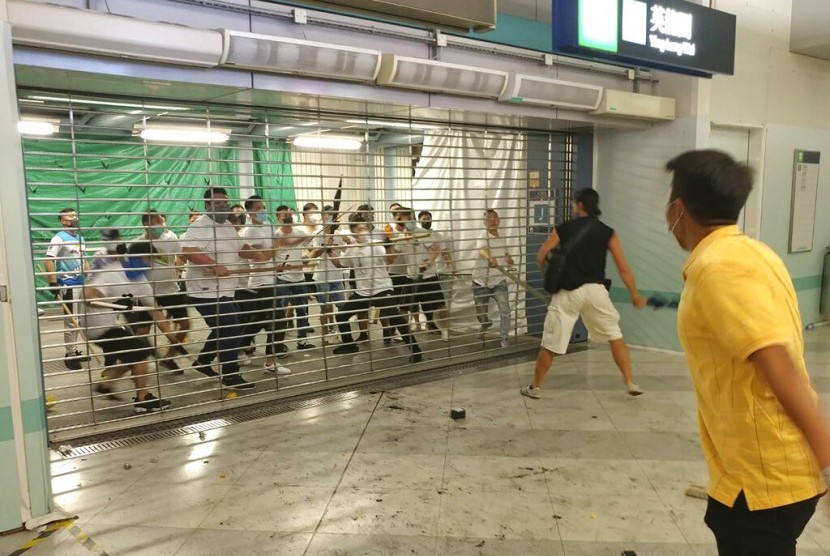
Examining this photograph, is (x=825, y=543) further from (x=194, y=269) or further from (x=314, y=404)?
(x=194, y=269)

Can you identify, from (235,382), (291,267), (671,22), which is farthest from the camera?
(291,267)

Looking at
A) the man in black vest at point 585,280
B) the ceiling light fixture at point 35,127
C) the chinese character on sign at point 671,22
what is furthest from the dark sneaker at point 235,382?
the chinese character on sign at point 671,22

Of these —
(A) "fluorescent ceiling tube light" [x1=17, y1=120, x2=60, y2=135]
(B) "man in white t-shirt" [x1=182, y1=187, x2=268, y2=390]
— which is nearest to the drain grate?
(B) "man in white t-shirt" [x1=182, y1=187, x2=268, y2=390]

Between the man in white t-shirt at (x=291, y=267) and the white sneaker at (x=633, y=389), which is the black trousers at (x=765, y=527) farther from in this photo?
the man in white t-shirt at (x=291, y=267)

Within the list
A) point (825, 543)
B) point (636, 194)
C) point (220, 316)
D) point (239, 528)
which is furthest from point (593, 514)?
point (636, 194)

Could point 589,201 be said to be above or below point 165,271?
above

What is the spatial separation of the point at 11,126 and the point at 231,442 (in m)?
2.48

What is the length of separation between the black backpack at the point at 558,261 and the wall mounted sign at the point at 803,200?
417 cm

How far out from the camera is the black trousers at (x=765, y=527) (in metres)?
1.52

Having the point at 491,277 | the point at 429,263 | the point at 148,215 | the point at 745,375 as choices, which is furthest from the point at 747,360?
the point at 491,277

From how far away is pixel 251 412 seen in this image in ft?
16.5

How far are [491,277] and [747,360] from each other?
18.3 ft

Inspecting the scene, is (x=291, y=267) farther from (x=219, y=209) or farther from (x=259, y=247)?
(x=219, y=209)

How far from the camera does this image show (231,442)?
4.41m
